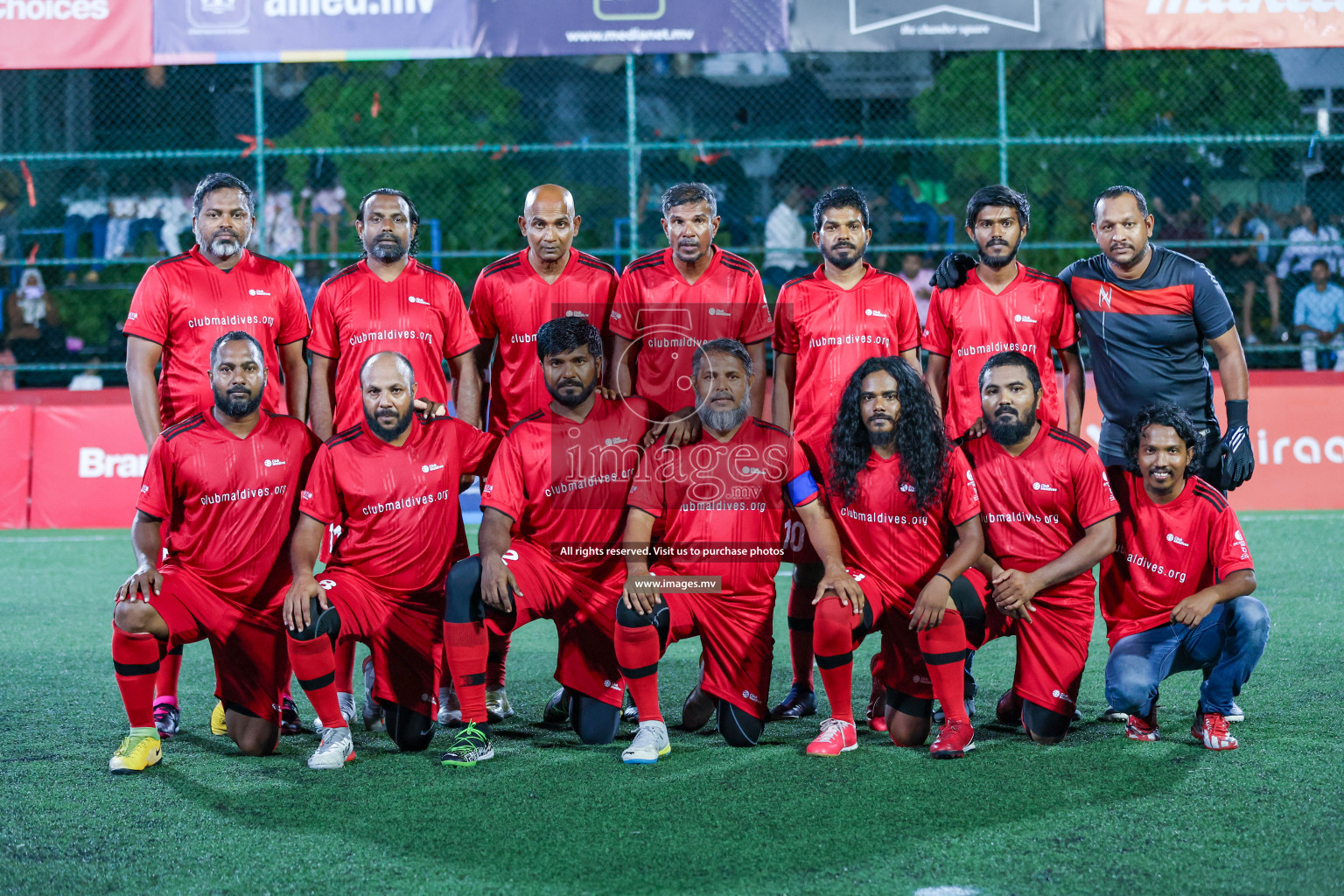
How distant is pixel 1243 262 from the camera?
49.8ft

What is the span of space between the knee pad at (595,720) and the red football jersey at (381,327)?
4.86ft

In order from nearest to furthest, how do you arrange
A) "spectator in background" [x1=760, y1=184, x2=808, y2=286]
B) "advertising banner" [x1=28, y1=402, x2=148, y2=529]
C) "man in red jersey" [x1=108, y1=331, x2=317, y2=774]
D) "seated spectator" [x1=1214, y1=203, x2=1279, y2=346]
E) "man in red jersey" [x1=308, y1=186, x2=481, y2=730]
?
"man in red jersey" [x1=108, y1=331, x2=317, y2=774], "man in red jersey" [x1=308, y1=186, x2=481, y2=730], "advertising banner" [x1=28, y1=402, x2=148, y2=529], "seated spectator" [x1=1214, y1=203, x2=1279, y2=346], "spectator in background" [x1=760, y1=184, x2=808, y2=286]

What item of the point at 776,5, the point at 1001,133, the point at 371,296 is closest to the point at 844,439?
the point at 371,296

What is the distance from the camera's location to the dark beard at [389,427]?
4.52 metres

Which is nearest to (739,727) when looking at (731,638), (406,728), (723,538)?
(731,638)

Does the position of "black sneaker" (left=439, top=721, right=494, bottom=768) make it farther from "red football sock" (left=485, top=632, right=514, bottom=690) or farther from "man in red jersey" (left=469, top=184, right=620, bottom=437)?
"man in red jersey" (left=469, top=184, right=620, bottom=437)

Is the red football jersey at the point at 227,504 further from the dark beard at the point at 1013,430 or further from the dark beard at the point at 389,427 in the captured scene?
the dark beard at the point at 1013,430

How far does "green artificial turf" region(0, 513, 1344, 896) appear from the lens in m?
3.03

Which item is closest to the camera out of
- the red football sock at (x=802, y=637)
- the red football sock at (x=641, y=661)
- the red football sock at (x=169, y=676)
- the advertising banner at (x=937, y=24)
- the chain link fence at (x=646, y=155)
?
the red football sock at (x=641, y=661)

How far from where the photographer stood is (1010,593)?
4336mm

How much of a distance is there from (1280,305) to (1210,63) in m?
4.50

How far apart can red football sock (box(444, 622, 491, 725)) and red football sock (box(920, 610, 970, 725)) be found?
5.03 feet

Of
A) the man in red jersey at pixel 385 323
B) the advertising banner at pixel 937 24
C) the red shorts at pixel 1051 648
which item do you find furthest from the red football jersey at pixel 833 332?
A: the advertising banner at pixel 937 24

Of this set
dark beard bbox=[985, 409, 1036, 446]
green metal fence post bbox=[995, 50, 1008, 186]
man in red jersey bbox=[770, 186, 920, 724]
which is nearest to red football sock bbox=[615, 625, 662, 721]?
man in red jersey bbox=[770, 186, 920, 724]
